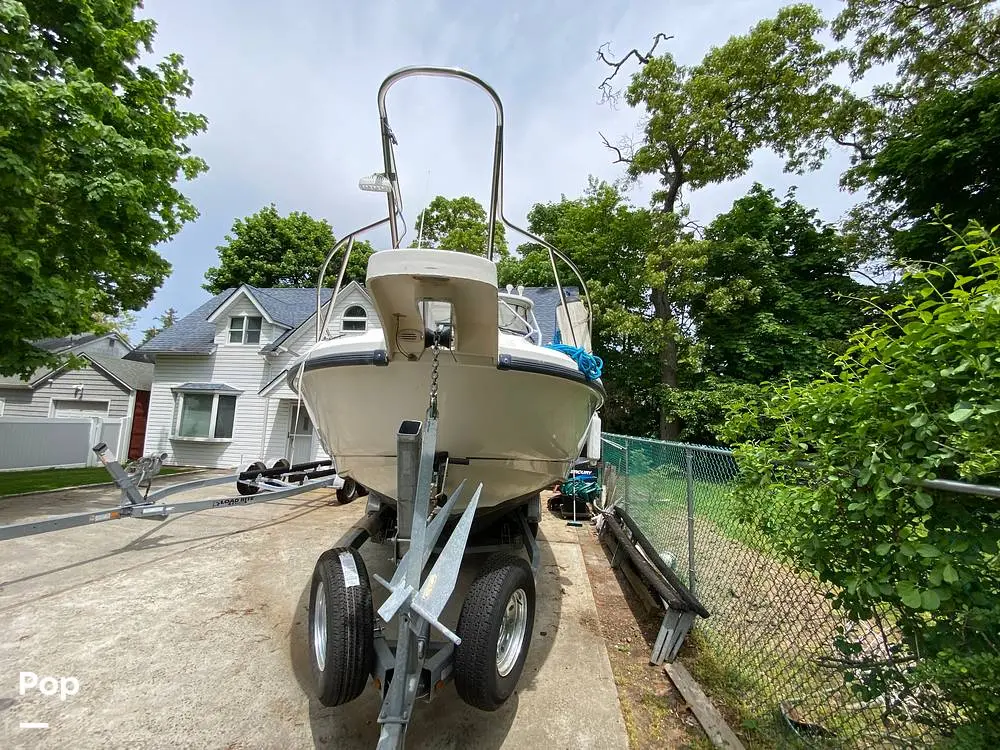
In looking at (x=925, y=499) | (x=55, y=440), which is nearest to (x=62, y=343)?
(x=55, y=440)

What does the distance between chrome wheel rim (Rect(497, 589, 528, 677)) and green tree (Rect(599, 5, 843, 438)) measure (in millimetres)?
12400

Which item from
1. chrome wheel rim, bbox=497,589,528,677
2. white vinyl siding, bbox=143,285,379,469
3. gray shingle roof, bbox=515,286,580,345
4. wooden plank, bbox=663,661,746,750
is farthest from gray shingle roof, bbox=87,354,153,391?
wooden plank, bbox=663,661,746,750

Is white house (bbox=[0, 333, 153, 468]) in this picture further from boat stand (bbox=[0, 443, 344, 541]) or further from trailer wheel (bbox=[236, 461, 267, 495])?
boat stand (bbox=[0, 443, 344, 541])

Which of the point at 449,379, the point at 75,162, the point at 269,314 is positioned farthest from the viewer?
the point at 269,314

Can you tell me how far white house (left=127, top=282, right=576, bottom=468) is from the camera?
508 inches

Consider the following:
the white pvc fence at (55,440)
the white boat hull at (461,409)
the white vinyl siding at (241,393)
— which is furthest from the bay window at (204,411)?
the white boat hull at (461,409)

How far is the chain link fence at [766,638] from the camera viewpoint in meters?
1.76

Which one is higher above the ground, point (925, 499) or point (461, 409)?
point (461, 409)

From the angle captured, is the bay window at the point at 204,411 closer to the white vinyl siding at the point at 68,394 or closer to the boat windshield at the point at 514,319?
the white vinyl siding at the point at 68,394

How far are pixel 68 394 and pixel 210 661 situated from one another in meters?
16.3

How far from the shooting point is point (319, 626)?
2504mm

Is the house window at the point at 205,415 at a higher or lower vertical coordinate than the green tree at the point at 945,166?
lower

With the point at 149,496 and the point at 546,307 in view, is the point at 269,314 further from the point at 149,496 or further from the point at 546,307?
the point at 149,496

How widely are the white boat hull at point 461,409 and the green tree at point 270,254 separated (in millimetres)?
23178
